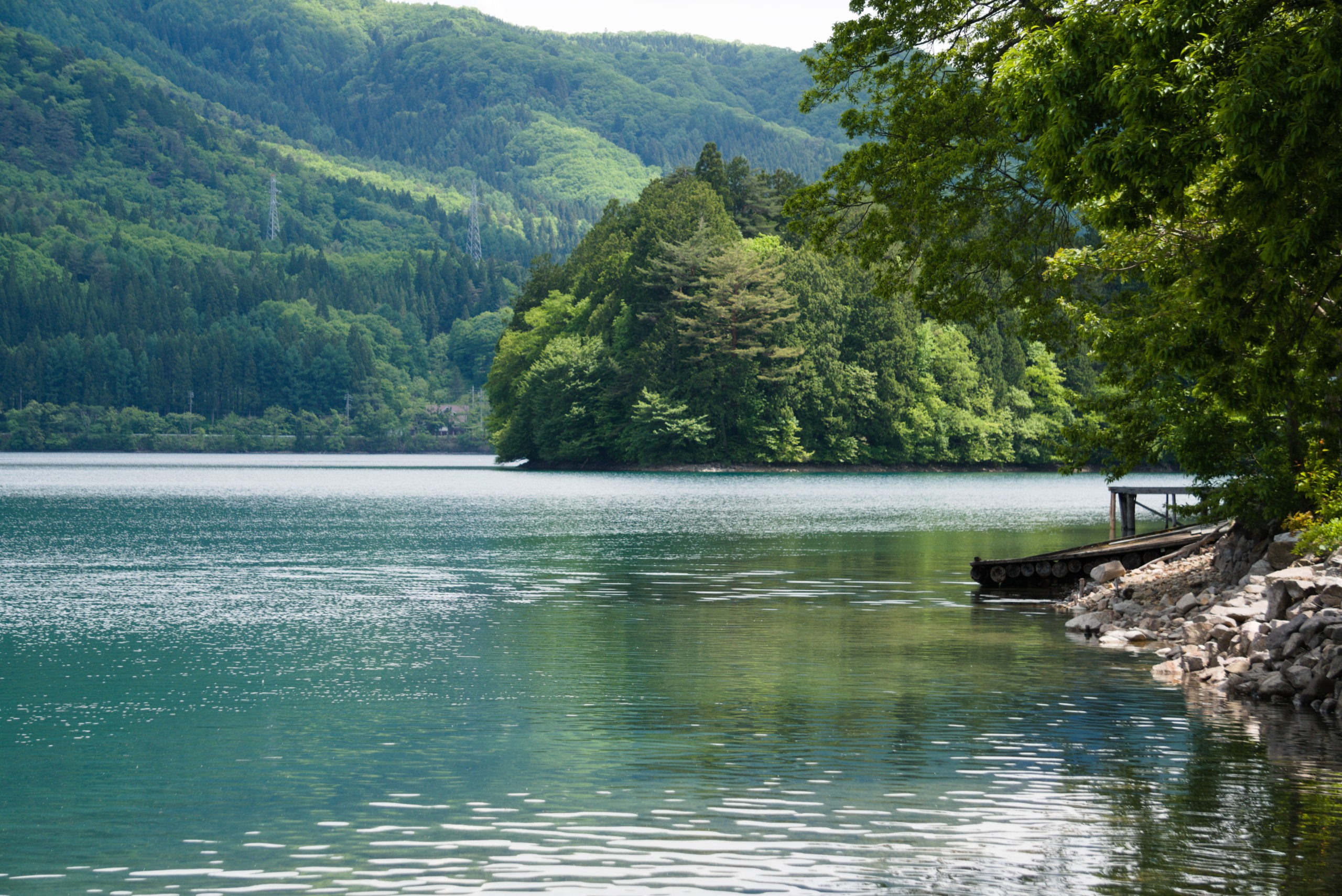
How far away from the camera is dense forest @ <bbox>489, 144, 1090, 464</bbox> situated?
120 m

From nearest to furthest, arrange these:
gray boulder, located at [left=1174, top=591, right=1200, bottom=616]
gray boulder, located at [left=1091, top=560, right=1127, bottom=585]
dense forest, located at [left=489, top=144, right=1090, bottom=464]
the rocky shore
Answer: the rocky shore → gray boulder, located at [left=1174, top=591, right=1200, bottom=616] → gray boulder, located at [left=1091, top=560, right=1127, bottom=585] → dense forest, located at [left=489, top=144, right=1090, bottom=464]

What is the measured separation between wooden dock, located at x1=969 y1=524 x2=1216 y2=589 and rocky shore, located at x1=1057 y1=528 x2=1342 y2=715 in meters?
1.04

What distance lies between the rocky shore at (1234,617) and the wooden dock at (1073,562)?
1036 millimetres

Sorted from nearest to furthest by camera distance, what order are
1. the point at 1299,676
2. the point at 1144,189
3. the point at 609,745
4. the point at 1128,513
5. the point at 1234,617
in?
the point at 1144,189 → the point at 609,745 → the point at 1299,676 → the point at 1234,617 → the point at 1128,513

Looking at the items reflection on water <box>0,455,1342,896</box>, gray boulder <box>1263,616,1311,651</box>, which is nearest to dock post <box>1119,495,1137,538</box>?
reflection on water <box>0,455,1342,896</box>

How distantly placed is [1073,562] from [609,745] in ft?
65.5

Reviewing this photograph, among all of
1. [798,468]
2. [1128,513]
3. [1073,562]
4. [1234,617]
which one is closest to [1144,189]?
[1234,617]

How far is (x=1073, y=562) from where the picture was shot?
33531 mm

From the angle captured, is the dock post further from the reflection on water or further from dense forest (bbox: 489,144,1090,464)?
dense forest (bbox: 489,144,1090,464)

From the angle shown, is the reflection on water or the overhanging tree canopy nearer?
the reflection on water

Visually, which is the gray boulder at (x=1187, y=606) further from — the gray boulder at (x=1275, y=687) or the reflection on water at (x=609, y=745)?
the gray boulder at (x=1275, y=687)

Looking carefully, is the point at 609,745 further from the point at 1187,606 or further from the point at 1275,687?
the point at 1187,606

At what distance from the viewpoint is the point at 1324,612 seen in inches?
756

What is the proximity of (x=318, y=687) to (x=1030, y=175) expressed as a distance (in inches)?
629
